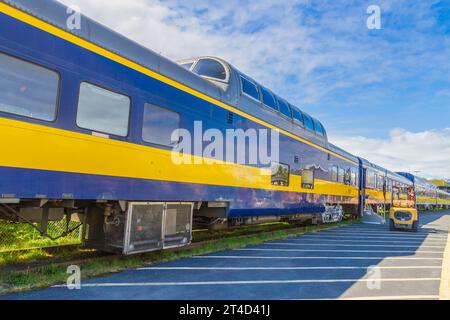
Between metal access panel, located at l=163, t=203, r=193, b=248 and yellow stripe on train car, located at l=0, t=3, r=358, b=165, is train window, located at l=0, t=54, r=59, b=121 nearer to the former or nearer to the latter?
yellow stripe on train car, located at l=0, t=3, r=358, b=165

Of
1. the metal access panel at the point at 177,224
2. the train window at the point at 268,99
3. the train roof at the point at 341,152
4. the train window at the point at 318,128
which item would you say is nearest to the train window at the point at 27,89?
the metal access panel at the point at 177,224

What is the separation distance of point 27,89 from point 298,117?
31.4 feet

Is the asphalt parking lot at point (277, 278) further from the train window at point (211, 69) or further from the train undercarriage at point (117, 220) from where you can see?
the train window at point (211, 69)

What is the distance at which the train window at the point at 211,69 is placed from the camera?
29.3ft

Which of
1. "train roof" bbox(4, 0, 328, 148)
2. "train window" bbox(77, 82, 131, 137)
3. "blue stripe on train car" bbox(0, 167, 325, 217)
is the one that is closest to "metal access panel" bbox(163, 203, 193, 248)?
"blue stripe on train car" bbox(0, 167, 325, 217)

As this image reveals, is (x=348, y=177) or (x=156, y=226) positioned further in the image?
(x=348, y=177)

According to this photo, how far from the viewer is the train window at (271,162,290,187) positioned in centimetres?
1027

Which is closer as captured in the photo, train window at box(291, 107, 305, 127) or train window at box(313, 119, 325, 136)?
train window at box(291, 107, 305, 127)

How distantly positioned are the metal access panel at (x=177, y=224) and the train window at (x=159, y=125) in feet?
4.13

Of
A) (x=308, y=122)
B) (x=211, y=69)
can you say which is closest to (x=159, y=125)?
(x=211, y=69)

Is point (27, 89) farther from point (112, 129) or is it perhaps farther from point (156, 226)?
point (156, 226)

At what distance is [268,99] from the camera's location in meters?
10.6

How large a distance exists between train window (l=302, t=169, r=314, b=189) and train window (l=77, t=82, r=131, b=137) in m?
7.88
